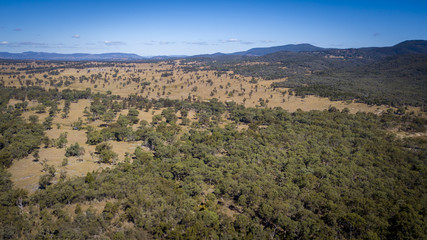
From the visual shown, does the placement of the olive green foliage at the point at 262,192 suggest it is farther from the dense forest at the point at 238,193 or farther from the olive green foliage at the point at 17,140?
the olive green foliage at the point at 17,140

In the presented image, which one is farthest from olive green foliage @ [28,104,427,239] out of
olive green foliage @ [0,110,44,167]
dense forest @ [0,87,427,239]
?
olive green foliage @ [0,110,44,167]

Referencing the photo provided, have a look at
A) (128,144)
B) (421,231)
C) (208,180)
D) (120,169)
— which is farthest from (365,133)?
(128,144)

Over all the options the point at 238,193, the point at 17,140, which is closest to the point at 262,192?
the point at 238,193

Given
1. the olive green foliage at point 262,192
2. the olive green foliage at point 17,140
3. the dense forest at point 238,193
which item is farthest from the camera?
the olive green foliage at point 17,140

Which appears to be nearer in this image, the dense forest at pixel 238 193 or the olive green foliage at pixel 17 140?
the dense forest at pixel 238 193

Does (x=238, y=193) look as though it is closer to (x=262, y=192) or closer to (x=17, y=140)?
(x=262, y=192)

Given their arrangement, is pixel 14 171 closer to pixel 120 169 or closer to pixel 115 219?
pixel 120 169

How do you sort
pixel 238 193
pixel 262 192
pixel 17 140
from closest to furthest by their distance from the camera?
1. pixel 262 192
2. pixel 238 193
3. pixel 17 140

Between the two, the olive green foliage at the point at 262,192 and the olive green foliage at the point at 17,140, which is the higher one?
the olive green foliage at the point at 17,140

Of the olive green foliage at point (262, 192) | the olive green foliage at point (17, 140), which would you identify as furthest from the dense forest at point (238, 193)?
the olive green foliage at point (17, 140)
